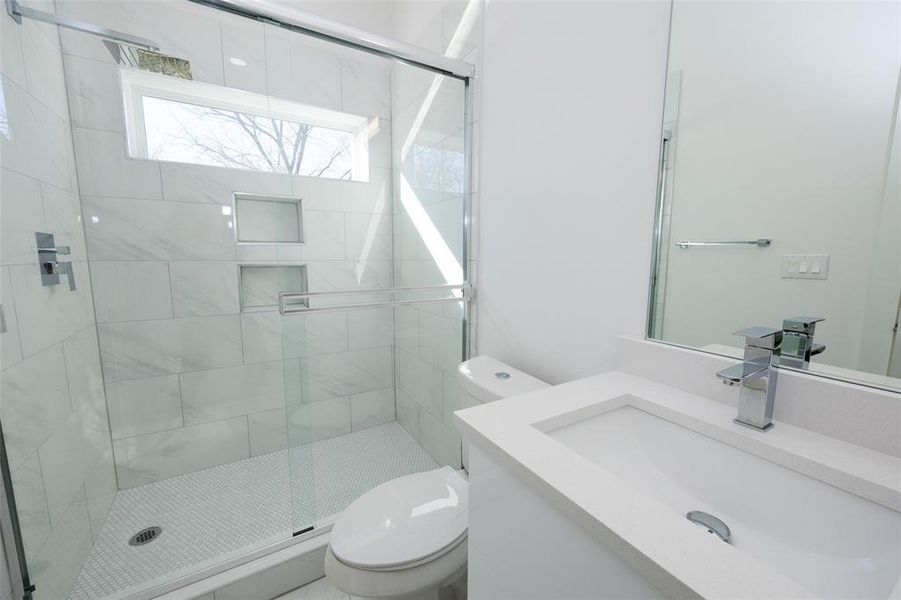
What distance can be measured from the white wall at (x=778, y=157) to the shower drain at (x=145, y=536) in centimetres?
206

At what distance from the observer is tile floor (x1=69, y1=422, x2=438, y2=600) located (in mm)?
1335

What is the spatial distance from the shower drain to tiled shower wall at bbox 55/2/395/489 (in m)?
0.34

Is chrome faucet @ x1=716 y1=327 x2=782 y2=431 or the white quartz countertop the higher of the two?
chrome faucet @ x1=716 y1=327 x2=782 y2=431

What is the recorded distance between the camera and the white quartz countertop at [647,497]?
385 mm

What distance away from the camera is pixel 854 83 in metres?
0.67

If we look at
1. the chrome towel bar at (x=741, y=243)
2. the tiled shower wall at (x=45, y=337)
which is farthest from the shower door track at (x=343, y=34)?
the chrome towel bar at (x=741, y=243)

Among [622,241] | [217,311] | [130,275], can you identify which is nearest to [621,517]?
[622,241]

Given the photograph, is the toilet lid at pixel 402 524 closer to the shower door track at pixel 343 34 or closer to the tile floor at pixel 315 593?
the tile floor at pixel 315 593

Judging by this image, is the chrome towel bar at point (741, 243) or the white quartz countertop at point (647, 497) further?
the chrome towel bar at point (741, 243)

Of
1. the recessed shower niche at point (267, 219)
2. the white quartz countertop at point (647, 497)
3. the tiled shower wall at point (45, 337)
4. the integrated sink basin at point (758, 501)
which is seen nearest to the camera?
the white quartz countertop at point (647, 497)

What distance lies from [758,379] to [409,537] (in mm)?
886

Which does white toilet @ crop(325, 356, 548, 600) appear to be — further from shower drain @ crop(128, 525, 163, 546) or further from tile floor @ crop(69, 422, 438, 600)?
shower drain @ crop(128, 525, 163, 546)

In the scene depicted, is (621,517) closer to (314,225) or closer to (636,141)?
(636,141)

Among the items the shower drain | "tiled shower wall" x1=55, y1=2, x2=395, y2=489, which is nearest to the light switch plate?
"tiled shower wall" x1=55, y1=2, x2=395, y2=489
